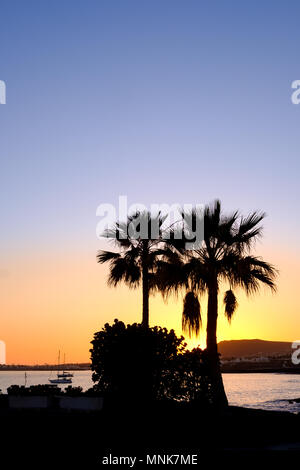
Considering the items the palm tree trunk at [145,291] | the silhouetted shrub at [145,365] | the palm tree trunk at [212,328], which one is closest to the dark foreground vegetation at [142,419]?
the silhouetted shrub at [145,365]

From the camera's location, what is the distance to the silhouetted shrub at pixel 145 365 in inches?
985

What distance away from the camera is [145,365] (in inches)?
985

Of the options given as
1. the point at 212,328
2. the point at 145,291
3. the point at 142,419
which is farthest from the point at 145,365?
the point at 145,291

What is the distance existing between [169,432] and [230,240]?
10297 millimetres

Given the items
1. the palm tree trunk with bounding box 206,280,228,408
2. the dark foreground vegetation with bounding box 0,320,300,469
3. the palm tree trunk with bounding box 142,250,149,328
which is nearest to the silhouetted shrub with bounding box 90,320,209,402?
the dark foreground vegetation with bounding box 0,320,300,469

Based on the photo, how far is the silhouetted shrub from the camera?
25031 mm

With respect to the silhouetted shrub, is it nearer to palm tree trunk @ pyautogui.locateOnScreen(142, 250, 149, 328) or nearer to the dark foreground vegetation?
the dark foreground vegetation

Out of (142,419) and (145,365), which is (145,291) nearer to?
(145,365)

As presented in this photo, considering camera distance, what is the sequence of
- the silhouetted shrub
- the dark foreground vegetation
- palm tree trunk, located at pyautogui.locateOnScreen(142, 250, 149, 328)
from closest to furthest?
the dark foreground vegetation
the silhouetted shrub
palm tree trunk, located at pyautogui.locateOnScreen(142, 250, 149, 328)

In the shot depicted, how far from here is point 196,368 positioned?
1030 inches

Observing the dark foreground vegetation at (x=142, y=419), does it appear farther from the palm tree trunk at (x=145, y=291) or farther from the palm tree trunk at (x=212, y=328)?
the palm tree trunk at (x=145, y=291)

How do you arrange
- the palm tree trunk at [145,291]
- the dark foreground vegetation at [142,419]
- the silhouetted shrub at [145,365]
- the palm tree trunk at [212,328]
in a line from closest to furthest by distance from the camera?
the dark foreground vegetation at [142,419] < the silhouetted shrub at [145,365] < the palm tree trunk at [212,328] < the palm tree trunk at [145,291]
